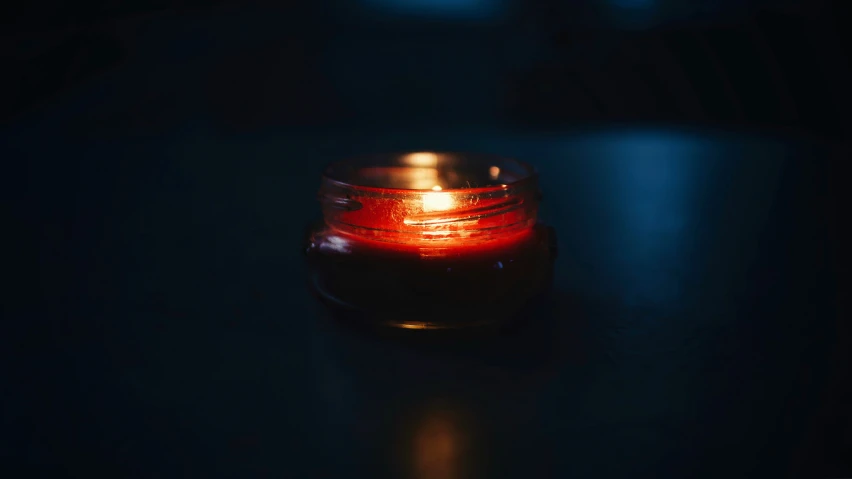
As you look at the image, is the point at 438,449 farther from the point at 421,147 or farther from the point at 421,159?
the point at 421,147

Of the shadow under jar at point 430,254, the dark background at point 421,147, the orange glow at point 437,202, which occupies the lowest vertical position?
the dark background at point 421,147

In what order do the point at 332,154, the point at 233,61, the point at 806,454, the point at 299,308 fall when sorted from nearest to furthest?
the point at 806,454
the point at 299,308
the point at 332,154
the point at 233,61

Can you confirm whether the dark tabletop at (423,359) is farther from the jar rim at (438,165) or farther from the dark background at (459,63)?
the dark background at (459,63)

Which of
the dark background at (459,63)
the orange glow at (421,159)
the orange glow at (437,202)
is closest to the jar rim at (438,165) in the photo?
the orange glow at (421,159)

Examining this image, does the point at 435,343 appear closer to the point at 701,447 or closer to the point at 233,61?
the point at 701,447

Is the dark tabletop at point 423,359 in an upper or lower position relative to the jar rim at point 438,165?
lower

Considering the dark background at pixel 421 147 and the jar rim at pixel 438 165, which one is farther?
the jar rim at pixel 438 165

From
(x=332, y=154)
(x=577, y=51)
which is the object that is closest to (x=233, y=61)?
(x=332, y=154)

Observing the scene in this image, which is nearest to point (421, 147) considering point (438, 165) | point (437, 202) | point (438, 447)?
point (438, 165)
